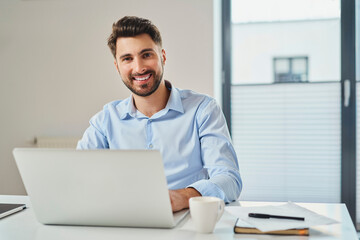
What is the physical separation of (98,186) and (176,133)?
0.78m

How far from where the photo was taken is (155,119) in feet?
5.54

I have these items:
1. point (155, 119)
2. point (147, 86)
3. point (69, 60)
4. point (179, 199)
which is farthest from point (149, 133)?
point (69, 60)

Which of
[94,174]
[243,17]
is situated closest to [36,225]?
[94,174]

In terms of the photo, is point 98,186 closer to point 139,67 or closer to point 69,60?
point 139,67

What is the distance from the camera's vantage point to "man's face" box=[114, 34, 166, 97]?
1.71 metres

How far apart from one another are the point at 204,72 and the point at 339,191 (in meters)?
1.38

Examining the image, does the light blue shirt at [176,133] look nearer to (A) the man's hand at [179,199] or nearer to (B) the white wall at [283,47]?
(A) the man's hand at [179,199]

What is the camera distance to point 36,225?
40.1 inches

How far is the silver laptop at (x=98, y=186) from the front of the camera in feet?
2.88

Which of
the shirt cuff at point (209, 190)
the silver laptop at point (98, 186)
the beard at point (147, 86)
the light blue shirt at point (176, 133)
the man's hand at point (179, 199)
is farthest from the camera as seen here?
the beard at point (147, 86)

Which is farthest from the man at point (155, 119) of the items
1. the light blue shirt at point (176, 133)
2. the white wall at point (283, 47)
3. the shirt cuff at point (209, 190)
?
the white wall at point (283, 47)

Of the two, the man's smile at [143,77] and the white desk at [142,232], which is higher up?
the man's smile at [143,77]

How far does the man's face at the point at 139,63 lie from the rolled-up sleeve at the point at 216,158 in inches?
10.0

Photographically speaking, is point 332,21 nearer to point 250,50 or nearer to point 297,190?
point 250,50
